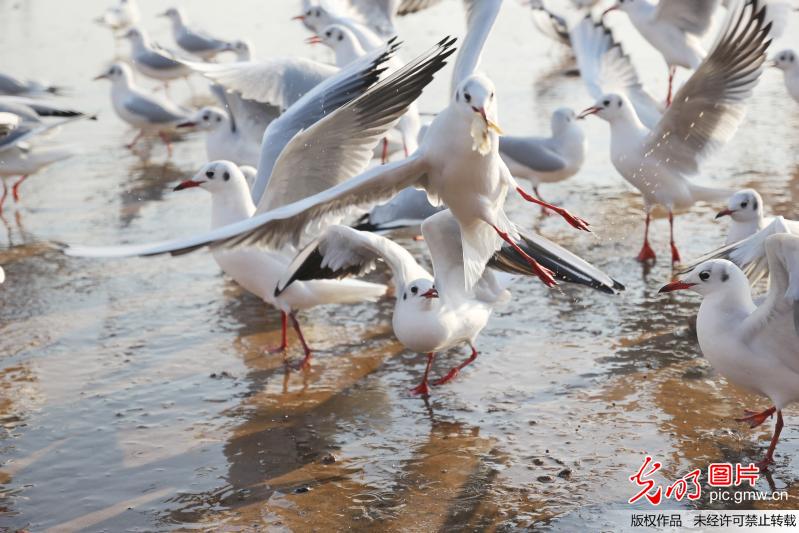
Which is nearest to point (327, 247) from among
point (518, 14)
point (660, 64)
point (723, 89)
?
point (723, 89)

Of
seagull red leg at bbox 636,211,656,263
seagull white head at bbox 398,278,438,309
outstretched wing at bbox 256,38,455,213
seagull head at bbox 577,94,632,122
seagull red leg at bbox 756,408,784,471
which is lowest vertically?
seagull red leg at bbox 636,211,656,263

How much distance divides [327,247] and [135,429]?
4.31 feet

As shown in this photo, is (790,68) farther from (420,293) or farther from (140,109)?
(140,109)

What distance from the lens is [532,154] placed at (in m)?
8.36

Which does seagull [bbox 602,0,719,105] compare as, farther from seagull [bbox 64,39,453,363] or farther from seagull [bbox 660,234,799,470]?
seagull [bbox 660,234,799,470]

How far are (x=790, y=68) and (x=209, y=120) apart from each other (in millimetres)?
4945

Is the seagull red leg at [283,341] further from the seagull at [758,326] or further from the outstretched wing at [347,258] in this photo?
the seagull at [758,326]

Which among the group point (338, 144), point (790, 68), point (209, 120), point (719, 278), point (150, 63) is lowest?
point (150, 63)

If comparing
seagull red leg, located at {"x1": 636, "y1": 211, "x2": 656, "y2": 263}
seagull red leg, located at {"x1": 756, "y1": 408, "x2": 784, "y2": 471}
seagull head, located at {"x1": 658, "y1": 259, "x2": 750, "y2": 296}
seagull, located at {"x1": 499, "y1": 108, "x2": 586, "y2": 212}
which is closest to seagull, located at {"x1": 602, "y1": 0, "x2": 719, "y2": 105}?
seagull, located at {"x1": 499, "y1": 108, "x2": 586, "y2": 212}

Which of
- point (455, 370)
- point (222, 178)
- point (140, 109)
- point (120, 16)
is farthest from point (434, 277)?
point (120, 16)

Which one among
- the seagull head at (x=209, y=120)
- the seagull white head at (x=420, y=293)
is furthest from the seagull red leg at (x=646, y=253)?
the seagull head at (x=209, y=120)

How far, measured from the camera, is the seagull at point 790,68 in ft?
30.9

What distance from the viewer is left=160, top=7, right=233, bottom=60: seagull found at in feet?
47.9

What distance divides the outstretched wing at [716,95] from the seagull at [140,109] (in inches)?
214
